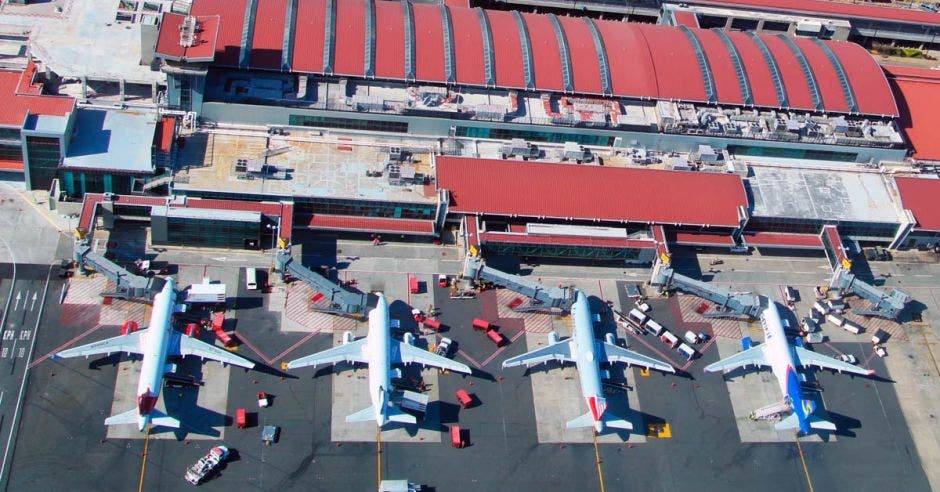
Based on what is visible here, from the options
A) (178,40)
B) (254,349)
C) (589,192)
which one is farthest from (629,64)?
(254,349)

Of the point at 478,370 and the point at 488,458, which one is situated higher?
the point at 478,370

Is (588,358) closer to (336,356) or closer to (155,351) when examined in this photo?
(336,356)

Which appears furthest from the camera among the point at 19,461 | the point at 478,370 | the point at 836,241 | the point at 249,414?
the point at 836,241

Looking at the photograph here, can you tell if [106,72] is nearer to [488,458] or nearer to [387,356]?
[387,356]

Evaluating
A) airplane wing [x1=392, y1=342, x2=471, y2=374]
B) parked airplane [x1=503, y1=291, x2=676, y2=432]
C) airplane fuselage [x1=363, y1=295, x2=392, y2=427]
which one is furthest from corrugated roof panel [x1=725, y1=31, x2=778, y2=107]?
airplane fuselage [x1=363, y1=295, x2=392, y2=427]

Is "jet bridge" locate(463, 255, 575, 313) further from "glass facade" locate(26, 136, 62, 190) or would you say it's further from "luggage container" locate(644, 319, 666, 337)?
"glass facade" locate(26, 136, 62, 190)

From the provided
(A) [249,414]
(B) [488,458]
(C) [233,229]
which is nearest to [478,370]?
(B) [488,458]

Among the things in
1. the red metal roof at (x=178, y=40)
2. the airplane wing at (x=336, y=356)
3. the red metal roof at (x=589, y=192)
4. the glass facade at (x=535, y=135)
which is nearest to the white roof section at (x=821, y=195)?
the red metal roof at (x=589, y=192)
